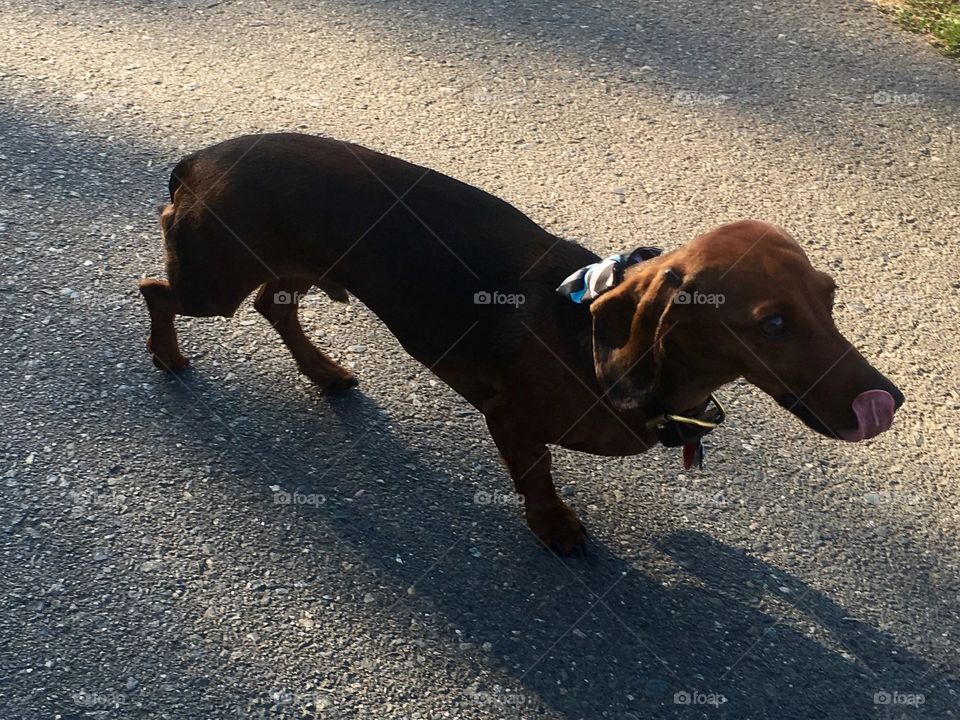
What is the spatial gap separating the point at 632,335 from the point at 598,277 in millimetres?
217

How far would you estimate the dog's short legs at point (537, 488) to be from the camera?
317cm

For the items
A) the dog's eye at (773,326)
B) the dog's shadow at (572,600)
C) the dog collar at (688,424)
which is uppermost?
the dog's eye at (773,326)

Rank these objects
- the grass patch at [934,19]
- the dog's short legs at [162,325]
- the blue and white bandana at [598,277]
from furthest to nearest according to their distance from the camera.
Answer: the grass patch at [934,19] < the dog's short legs at [162,325] < the blue and white bandana at [598,277]

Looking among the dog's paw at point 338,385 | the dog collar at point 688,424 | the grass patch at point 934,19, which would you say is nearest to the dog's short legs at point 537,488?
the dog collar at point 688,424

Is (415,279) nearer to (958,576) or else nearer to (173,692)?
(173,692)

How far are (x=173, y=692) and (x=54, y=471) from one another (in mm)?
951

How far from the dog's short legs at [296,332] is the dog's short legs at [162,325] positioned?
0.99 ft

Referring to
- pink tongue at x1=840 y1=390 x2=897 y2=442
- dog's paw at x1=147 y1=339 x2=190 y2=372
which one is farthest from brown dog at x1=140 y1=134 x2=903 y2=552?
dog's paw at x1=147 y1=339 x2=190 y2=372

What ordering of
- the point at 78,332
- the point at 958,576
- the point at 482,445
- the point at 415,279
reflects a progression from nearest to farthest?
1. the point at 415,279
2. the point at 958,576
3. the point at 482,445
4. the point at 78,332

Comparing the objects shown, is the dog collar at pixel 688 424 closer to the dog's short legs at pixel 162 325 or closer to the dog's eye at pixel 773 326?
the dog's eye at pixel 773 326

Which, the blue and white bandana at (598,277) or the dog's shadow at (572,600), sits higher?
the blue and white bandana at (598,277)

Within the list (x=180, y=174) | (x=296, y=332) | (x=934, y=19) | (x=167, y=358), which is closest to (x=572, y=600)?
(x=296, y=332)

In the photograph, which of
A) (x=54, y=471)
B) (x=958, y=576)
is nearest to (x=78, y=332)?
(x=54, y=471)

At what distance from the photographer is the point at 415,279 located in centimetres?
310
